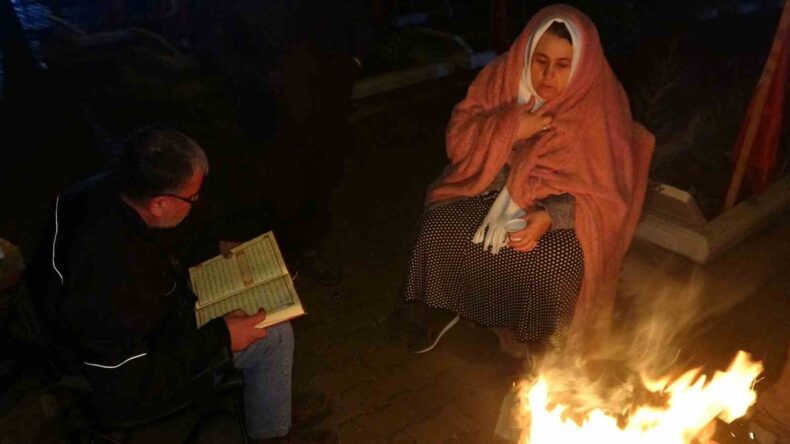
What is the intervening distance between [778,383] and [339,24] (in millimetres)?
3152

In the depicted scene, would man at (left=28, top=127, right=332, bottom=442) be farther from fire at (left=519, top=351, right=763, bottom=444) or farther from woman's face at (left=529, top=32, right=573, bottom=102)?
woman's face at (left=529, top=32, right=573, bottom=102)

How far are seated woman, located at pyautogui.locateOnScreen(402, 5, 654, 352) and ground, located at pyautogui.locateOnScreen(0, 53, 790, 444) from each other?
504 millimetres

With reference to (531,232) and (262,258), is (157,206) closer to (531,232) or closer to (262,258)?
(262,258)

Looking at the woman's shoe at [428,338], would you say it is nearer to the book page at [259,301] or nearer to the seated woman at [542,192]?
the seated woman at [542,192]

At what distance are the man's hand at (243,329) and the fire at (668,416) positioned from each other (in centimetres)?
129

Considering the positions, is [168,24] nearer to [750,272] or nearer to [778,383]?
[750,272]

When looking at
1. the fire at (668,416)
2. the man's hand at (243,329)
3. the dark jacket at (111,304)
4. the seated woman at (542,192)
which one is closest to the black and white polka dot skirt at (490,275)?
the seated woman at (542,192)

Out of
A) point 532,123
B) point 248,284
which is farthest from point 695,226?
point 248,284

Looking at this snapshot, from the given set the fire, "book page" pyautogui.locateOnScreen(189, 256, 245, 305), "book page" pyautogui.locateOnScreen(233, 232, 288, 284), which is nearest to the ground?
the fire

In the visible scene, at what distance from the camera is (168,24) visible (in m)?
9.88

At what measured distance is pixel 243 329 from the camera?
249 cm

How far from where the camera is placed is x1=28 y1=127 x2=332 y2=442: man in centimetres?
214

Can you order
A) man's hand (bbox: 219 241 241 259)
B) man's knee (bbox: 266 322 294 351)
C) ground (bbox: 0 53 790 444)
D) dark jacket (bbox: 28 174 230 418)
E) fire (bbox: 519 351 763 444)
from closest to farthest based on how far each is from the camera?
dark jacket (bbox: 28 174 230 418), fire (bbox: 519 351 763 444), man's knee (bbox: 266 322 294 351), man's hand (bbox: 219 241 241 259), ground (bbox: 0 53 790 444)

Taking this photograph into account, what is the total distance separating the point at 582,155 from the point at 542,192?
278 millimetres
